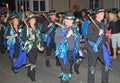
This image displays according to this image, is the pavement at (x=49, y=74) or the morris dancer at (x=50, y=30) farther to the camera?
the morris dancer at (x=50, y=30)

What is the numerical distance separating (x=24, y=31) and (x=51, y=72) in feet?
6.11

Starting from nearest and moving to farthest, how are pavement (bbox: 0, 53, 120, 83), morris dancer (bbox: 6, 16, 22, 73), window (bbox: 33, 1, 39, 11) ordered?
pavement (bbox: 0, 53, 120, 83), morris dancer (bbox: 6, 16, 22, 73), window (bbox: 33, 1, 39, 11)

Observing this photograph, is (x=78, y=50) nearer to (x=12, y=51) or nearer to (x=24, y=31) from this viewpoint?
(x=24, y=31)

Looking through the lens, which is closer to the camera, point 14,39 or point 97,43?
point 97,43

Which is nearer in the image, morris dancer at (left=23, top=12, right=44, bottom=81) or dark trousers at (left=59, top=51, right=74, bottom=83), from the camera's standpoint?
dark trousers at (left=59, top=51, right=74, bottom=83)

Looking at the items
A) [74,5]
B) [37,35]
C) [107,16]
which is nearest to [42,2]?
[74,5]

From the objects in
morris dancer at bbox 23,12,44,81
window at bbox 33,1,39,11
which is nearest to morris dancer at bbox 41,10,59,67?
morris dancer at bbox 23,12,44,81

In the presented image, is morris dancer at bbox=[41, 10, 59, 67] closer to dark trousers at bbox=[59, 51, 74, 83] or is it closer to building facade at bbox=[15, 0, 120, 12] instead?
dark trousers at bbox=[59, 51, 74, 83]

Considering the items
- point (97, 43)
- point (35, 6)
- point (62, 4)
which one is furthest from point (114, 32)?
point (35, 6)

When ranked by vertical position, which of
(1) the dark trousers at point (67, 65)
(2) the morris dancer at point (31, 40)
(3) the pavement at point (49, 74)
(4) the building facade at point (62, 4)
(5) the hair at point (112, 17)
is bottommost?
(3) the pavement at point (49, 74)

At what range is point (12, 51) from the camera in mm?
9320

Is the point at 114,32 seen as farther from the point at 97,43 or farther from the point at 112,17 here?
the point at 97,43

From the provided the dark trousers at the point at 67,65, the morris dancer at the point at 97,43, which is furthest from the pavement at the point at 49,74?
the dark trousers at the point at 67,65

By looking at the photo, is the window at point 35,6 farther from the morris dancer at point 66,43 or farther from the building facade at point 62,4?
the morris dancer at point 66,43
